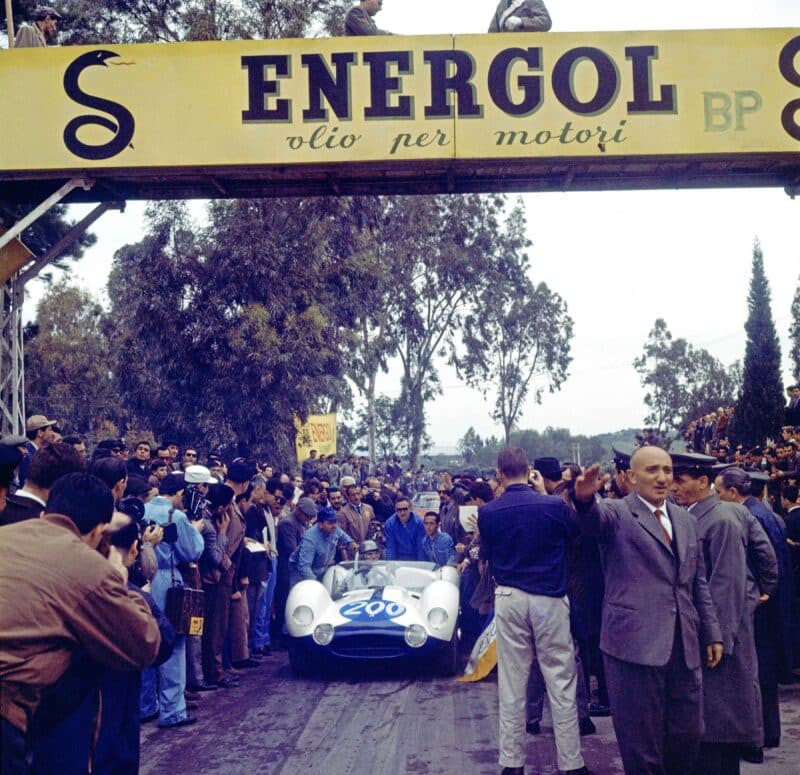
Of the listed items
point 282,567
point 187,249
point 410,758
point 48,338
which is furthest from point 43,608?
point 48,338

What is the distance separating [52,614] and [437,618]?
7.52 metres

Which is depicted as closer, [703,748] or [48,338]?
[703,748]

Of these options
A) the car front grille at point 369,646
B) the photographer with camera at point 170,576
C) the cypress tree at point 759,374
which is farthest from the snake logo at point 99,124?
the cypress tree at point 759,374

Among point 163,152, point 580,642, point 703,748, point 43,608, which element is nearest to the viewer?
point 43,608

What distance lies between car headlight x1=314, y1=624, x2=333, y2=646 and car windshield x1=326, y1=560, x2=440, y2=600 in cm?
81

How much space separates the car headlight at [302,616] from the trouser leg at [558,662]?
3.89 meters

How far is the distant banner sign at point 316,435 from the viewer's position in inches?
1109

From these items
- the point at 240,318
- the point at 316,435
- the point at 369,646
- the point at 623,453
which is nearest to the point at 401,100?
the point at 369,646

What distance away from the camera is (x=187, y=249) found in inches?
960

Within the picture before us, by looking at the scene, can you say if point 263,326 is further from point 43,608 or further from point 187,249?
point 43,608

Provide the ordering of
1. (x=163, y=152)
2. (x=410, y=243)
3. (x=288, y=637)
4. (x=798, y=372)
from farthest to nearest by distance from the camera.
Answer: (x=798, y=372) → (x=410, y=243) → (x=163, y=152) → (x=288, y=637)

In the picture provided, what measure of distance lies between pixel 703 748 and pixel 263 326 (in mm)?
18848

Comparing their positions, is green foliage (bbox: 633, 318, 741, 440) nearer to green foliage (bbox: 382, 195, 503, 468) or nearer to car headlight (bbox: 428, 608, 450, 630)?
green foliage (bbox: 382, 195, 503, 468)

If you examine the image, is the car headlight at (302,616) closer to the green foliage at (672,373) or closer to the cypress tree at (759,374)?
the cypress tree at (759,374)
